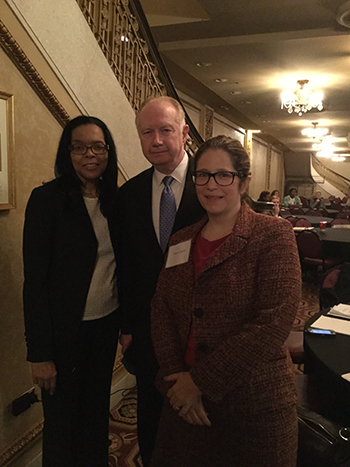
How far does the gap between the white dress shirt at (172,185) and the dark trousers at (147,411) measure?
0.69m

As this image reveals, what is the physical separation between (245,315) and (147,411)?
0.87 metres

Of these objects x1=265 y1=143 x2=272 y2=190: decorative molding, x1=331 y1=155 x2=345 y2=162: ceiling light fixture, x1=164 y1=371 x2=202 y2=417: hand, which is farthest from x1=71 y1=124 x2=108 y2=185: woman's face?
x1=331 y1=155 x2=345 y2=162: ceiling light fixture

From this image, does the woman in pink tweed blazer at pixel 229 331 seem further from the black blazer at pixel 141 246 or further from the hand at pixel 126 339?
the hand at pixel 126 339

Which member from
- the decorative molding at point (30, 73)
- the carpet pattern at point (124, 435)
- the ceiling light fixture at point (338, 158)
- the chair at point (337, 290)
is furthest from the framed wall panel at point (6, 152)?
the ceiling light fixture at point (338, 158)

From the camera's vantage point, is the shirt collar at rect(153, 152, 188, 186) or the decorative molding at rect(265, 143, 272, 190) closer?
the shirt collar at rect(153, 152, 188, 186)

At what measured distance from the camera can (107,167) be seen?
1665mm

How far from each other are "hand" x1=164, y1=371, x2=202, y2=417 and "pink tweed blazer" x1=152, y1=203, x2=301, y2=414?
37 millimetres

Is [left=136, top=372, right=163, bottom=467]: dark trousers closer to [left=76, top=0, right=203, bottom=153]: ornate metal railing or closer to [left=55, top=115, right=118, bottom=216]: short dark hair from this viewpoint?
[left=55, top=115, right=118, bottom=216]: short dark hair

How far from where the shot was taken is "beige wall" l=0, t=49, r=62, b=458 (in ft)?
5.71

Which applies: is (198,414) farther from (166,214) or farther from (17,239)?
(17,239)

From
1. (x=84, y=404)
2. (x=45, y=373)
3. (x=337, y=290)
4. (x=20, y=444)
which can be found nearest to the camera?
(x=45, y=373)

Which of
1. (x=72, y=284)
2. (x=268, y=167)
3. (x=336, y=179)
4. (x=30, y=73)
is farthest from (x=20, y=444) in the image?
(x=336, y=179)

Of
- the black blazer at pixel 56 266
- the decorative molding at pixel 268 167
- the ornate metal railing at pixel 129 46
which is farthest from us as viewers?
the decorative molding at pixel 268 167

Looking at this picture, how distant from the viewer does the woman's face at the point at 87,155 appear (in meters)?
1.54
